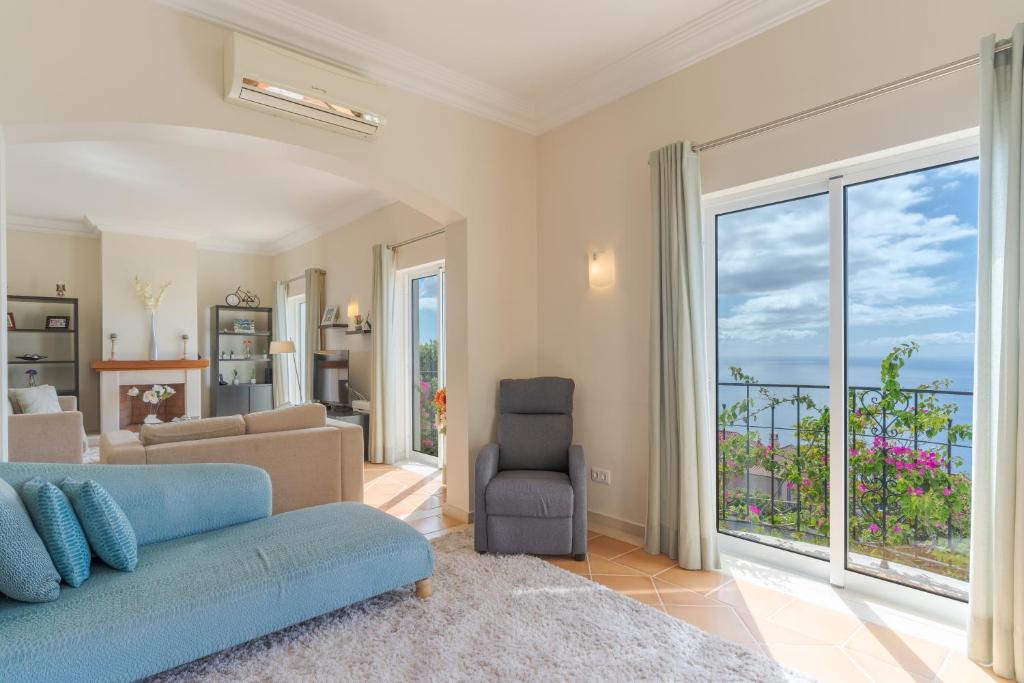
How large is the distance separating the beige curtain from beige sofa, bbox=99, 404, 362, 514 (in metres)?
3.49

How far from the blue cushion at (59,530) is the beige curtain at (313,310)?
17.1 feet

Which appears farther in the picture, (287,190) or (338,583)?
(287,190)

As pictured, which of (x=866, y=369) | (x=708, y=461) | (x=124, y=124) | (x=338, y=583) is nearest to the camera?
(x=338, y=583)

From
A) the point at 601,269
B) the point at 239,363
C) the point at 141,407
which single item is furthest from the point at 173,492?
the point at 239,363

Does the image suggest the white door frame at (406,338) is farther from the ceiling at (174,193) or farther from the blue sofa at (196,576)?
the blue sofa at (196,576)

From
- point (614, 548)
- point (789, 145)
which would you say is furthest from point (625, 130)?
point (614, 548)

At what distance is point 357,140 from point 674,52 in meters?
2.02

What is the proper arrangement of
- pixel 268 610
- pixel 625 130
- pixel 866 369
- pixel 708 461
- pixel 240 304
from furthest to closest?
pixel 240 304, pixel 625 130, pixel 708 461, pixel 866 369, pixel 268 610

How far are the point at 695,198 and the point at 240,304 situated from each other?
7.70 meters

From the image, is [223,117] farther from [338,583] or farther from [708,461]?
[708,461]

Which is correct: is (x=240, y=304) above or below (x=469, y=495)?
above

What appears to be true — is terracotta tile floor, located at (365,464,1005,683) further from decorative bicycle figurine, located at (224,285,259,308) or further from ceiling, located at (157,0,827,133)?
decorative bicycle figurine, located at (224,285,259,308)

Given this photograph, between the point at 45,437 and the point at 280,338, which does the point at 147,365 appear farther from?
the point at 45,437

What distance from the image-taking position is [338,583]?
89.7 inches
